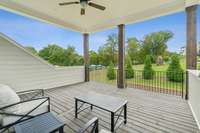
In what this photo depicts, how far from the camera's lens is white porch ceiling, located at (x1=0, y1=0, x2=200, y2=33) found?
150 inches

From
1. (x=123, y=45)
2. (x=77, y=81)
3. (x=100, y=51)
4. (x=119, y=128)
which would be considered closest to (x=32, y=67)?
(x=77, y=81)

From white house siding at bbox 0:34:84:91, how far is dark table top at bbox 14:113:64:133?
3294 mm

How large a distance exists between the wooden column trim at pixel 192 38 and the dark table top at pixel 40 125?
12.2 feet

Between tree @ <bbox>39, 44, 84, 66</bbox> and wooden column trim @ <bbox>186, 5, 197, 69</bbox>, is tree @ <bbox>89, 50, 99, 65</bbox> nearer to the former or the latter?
tree @ <bbox>39, 44, 84, 66</bbox>

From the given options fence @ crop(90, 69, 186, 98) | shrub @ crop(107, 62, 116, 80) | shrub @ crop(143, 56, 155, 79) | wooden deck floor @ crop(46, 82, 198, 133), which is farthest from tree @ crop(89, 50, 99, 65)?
wooden deck floor @ crop(46, 82, 198, 133)

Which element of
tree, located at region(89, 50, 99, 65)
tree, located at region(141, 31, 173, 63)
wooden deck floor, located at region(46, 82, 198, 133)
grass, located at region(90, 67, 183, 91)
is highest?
tree, located at region(141, 31, 173, 63)

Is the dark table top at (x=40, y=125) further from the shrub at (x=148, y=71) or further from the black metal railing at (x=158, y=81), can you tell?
the shrub at (x=148, y=71)

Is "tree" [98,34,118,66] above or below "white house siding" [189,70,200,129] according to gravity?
above

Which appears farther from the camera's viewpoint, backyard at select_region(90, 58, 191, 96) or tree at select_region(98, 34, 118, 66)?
tree at select_region(98, 34, 118, 66)

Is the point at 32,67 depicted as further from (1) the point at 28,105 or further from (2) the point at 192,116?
(2) the point at 192,116

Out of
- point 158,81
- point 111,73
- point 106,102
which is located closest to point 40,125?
point 106,102

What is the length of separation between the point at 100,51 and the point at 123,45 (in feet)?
24.6

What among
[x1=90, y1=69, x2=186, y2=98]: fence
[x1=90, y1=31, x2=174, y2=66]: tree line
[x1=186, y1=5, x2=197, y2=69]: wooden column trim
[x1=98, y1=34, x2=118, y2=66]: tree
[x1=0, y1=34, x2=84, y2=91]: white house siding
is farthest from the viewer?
[x1=98, y1=34, x2=118, y2=66]: tree

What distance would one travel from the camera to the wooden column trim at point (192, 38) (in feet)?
11.5
